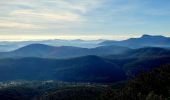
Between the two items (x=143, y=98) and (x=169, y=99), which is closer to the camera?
(x=169, y=99)

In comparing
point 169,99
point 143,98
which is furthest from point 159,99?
point 143,98

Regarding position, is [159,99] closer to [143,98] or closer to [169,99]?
[169,99]

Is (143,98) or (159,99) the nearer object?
(159,99)
